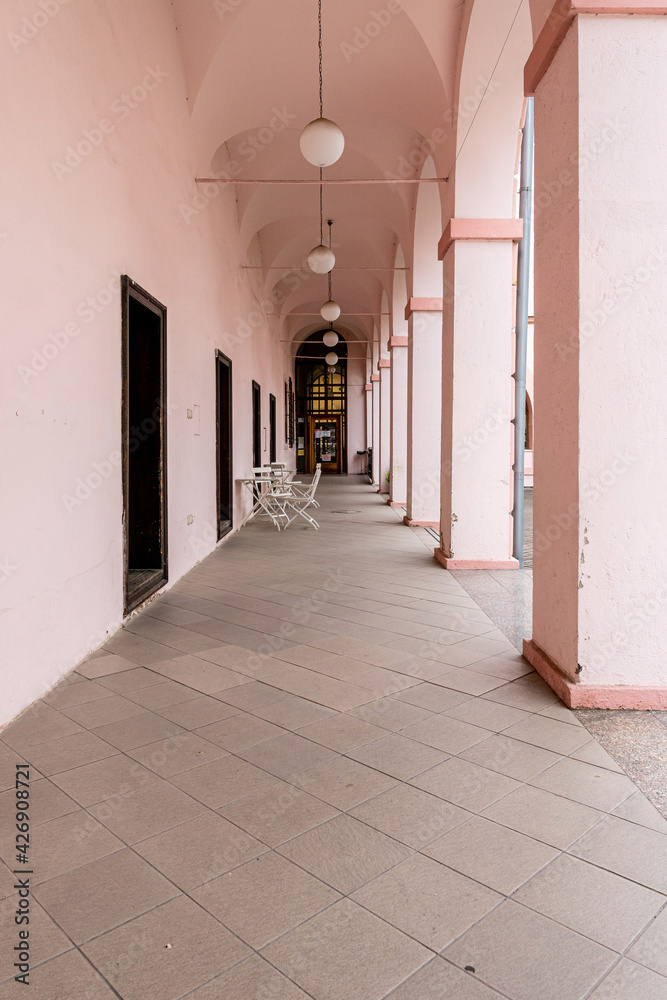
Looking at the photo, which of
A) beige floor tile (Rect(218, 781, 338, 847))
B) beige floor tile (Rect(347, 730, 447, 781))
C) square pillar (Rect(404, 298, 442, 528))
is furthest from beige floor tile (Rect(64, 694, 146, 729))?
square pillar (Rect(404, 298, 442, 528))

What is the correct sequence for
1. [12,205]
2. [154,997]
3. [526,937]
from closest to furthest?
[154,997], [526,937], [12,205]

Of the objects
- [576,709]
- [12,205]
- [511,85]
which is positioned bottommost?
[576,709]

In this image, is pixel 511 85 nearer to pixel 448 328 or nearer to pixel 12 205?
pixel 448 328

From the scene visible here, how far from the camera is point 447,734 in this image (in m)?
2.68

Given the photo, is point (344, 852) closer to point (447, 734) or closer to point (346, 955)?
point (346, 955)

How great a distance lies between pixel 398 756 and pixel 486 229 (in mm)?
5125

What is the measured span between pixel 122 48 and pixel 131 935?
4.96 meters

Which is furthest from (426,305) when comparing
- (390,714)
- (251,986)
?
(251,986)

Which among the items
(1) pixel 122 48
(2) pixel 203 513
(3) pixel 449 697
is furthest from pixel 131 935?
(2) pixel 203 513

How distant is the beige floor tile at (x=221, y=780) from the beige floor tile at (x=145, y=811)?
0.04m

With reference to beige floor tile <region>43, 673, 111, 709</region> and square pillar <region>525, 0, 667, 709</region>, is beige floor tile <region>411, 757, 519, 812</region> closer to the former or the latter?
square pillar <region>525, 0, 667, 709</region>

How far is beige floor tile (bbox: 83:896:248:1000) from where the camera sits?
1.41m

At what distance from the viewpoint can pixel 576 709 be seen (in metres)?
2.95

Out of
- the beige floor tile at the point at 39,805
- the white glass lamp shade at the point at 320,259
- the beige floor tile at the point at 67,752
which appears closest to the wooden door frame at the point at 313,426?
the white glass lamp shade at the point at 320,259
